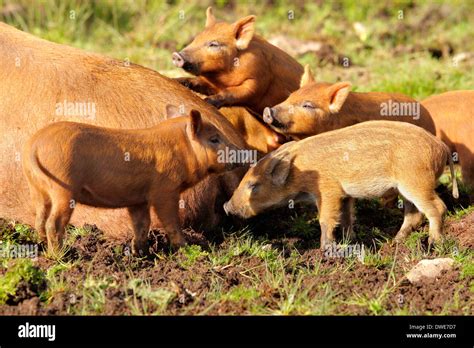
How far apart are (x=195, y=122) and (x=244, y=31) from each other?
6.80 ft

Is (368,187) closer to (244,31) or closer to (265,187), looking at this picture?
(265,187)

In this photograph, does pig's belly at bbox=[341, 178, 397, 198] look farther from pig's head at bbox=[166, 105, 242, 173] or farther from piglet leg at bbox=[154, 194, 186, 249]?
piglet leg at bbox=[154, 194, 186, 249]

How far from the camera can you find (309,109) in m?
8.02

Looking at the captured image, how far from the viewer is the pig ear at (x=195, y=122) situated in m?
6.69

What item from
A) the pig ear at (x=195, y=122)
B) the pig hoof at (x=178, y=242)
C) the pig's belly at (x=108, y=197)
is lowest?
the pig hoof at (x=178, y=242)

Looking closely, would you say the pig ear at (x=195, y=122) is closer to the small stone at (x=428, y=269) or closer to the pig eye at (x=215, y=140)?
the pig eye at (x=215, y=140)

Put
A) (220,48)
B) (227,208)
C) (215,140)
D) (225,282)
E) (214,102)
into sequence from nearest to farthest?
(225,282), (215,140), (227,208), (214,102), (220,48)

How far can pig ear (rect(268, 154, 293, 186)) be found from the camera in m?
7.31

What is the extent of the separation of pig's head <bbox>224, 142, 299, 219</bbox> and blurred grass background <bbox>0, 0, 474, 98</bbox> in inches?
152

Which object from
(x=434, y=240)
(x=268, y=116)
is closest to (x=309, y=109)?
(x=268, y=116)

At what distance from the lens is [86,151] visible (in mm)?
6223

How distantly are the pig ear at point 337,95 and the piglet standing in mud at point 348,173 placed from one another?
0.69 meters

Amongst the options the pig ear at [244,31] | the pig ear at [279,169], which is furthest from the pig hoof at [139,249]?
the pig ear at [244,31]
